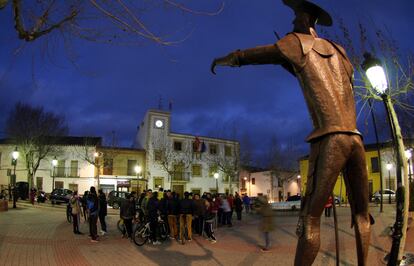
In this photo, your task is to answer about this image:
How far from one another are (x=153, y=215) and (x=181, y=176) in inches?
1484

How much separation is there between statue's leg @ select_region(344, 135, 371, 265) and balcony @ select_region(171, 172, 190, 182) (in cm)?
4728

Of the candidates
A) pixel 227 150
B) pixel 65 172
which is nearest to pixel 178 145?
pixel 227 150

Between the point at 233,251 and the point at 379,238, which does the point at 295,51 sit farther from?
the point at 379,238

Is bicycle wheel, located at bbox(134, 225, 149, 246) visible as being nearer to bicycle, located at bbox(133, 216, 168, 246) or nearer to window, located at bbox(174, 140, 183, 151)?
bicycle, located at bbox(133, 216, 168, 246)

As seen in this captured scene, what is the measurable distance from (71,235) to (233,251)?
738 centimetres

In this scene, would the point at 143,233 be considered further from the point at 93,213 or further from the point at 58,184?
the point at 58,184

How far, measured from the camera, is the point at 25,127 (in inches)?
1601

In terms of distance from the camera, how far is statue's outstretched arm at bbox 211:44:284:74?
3766 millimetres

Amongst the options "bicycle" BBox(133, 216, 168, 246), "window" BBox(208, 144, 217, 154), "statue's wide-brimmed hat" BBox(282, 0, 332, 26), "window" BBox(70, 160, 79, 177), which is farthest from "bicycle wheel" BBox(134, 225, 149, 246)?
"window" BBox(208, 144, 217, 154)

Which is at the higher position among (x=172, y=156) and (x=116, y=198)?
(x=172, y=156)

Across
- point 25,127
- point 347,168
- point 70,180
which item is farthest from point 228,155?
point 347,168

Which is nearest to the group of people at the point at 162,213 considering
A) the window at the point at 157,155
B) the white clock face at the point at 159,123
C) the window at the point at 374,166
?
the window at the point at 157,155

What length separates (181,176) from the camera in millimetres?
51812

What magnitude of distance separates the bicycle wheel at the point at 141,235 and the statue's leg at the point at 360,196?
10.6 metres
